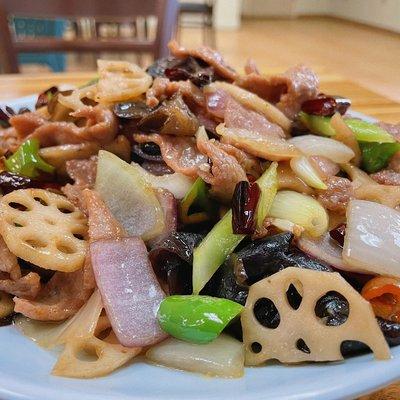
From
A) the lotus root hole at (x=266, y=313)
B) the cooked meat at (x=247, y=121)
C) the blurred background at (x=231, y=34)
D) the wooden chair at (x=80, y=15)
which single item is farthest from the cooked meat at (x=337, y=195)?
the wooden chair at (x=80, y=15)

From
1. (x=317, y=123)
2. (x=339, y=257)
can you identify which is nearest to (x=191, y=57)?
(x=317, y=123)

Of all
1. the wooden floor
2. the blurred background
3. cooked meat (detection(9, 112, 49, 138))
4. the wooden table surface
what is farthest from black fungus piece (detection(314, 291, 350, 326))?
the wooden floor

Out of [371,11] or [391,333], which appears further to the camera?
[371,11]

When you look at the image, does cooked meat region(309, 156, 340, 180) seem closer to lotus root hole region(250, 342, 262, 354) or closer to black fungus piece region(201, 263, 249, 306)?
black fungus piece region(201, 263, 249, 306)

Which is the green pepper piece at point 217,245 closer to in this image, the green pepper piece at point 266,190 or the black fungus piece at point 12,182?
the green pepper piece at point 266,190

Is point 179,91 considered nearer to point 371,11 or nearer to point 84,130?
point 84,130

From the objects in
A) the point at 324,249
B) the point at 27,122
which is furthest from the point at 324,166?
the point at 27,122

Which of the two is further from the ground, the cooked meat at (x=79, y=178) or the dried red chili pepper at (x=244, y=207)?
the dried red chili pepper at (x=244, y=207)
